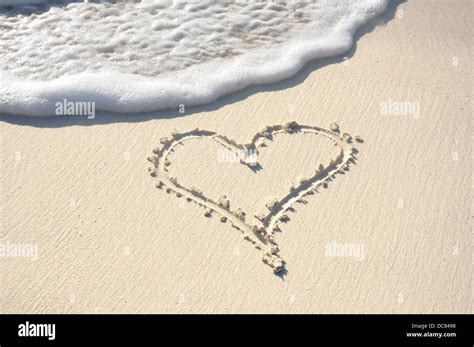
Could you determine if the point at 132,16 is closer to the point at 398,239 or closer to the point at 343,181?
the point at 343,181

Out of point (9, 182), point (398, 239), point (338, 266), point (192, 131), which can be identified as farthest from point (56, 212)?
point (398, 239)

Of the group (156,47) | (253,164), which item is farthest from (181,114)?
(156,47)

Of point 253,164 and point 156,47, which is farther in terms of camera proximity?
point 156,47

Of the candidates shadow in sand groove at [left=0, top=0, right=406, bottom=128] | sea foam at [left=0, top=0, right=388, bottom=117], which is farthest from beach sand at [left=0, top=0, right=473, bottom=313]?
sea foam at [left=0, top=0, right=388, bottom=117]

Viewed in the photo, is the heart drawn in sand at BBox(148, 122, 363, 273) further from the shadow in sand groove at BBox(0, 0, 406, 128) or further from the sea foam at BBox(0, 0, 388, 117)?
the sea foam at BBox(0, 0, 388, 117)

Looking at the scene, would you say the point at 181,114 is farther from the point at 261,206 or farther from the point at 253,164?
the point at 261,206
